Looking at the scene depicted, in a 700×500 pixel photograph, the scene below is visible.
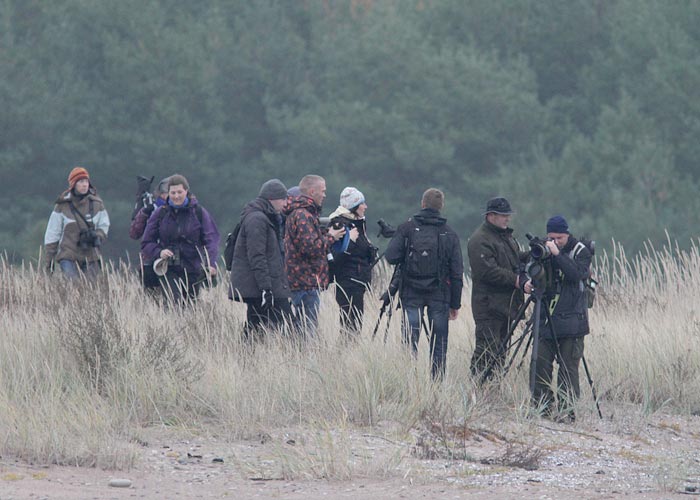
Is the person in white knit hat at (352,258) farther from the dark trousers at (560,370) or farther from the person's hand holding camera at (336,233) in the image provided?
the dark trousers at (560,370)

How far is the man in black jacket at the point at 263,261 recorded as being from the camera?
385 inches

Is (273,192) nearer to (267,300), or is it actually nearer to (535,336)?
(267,300)

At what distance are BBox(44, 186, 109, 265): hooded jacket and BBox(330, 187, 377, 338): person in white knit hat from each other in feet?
9.58

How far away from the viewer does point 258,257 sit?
9.76 meters

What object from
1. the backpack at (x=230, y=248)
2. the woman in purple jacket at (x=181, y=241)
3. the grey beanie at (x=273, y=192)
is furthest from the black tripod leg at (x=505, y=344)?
the woman in purple jacket at (x=181, y=241)

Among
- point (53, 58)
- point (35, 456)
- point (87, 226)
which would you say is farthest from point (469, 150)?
point (35, 456)

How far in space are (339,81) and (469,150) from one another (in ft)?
13.0

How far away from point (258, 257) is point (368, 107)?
24.9 m

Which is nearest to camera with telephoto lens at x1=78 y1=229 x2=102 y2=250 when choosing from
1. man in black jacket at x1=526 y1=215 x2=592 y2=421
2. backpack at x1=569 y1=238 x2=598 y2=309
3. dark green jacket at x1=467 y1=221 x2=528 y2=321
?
dark green jacket at x1=467 y1=221 x2=528 y2=321

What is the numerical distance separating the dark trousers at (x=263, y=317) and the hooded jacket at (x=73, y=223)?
9.55ft

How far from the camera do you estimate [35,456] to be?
7.24 metres

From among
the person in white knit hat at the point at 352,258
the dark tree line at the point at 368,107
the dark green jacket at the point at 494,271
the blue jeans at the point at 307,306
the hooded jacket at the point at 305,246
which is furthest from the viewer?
the dark tree line at the point at 368,107

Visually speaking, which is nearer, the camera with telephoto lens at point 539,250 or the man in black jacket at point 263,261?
the camera with telephoto lens at point 539,250

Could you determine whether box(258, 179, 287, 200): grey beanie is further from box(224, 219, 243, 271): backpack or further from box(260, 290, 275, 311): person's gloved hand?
box(260, 290, 275, 311): person's gloved hand
